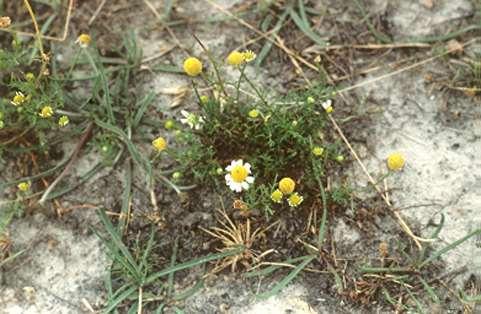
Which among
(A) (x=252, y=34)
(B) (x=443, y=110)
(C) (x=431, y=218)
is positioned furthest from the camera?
(A) (x=252, y=34)

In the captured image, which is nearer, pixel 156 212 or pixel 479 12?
pixel 156 212

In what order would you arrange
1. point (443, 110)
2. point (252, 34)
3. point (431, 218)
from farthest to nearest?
1. point (252, 34)
2. point (443, 110)
3. point (431, 218)

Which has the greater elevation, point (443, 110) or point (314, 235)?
point (443, 110)

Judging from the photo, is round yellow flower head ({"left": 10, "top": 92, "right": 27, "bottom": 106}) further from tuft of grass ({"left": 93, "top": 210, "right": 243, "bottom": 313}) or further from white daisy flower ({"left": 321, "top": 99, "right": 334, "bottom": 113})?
white daisy flower ({"left": 321, "top": 99, "right": 334, "bottom": 113})

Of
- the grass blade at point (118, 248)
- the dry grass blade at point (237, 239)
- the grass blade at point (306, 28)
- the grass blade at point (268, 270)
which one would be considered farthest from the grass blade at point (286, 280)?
the grass blade at point (306, 28)

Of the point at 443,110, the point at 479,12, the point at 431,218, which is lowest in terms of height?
the point at 431,218

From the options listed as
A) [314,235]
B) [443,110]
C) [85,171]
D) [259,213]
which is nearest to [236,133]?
[259,213]

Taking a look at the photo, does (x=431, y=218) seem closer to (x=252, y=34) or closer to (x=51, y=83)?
(x=252, y=34)
